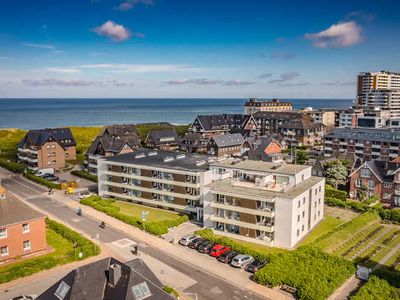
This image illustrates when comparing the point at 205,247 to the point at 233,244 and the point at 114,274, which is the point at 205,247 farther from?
the point at 114,274

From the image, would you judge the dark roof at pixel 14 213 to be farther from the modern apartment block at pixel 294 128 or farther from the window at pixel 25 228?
the modern apartment block at pixel 294 128

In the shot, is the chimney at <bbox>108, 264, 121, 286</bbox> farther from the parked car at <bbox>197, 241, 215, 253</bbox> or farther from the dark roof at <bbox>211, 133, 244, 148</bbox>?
the dark roof at <bbox>211, 133, 244, 148</bbox>

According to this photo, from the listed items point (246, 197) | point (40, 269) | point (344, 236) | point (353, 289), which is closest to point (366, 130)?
point (344, 236)

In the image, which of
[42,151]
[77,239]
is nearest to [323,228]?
[77,239]

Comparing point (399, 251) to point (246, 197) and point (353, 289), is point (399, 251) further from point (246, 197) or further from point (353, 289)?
point (246, 197)

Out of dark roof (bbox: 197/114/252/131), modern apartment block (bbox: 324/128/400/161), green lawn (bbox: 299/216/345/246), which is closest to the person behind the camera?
green lawn (bbox: 299/216/345/246)

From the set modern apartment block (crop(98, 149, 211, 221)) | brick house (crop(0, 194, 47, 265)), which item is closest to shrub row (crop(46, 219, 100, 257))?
brick house (crop(0, 194, 47, 265))

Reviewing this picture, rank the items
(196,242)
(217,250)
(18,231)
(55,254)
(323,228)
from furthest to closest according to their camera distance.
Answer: (323,228), (196,242), (55,254), (217,250), (18,231)
